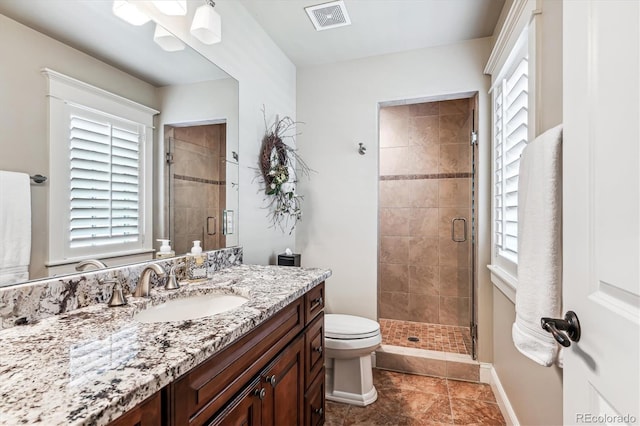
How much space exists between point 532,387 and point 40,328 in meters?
1.87

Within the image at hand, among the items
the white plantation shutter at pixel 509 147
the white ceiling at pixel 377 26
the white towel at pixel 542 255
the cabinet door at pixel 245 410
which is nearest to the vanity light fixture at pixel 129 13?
the white ceiling at pixel 377 26

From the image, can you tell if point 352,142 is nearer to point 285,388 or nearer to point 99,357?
point 285,388

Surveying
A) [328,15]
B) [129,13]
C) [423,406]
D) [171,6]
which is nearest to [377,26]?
[328,15]

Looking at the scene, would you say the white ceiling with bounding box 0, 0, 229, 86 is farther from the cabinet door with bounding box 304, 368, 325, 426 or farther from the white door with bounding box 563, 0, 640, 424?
the cabinet door with bounding box 304, 368, 325, 426

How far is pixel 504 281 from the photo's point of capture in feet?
5.93

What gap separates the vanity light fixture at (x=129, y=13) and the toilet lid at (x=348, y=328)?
1916mm

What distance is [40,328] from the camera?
866mm

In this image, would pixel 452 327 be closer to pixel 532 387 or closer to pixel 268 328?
pixel 532 387

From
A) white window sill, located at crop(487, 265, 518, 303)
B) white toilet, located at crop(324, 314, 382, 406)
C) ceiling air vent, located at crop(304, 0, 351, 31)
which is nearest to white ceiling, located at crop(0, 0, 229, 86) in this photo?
ceiling air vent, located at crop(304, 0, 351, 31)

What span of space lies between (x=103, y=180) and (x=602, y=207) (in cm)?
147

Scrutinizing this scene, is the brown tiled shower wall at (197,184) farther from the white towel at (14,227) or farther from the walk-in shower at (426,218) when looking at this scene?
the walk-in shower at (426,218)

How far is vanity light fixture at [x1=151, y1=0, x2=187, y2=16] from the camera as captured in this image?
140cm

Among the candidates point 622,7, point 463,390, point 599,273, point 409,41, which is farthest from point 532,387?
point 409,41

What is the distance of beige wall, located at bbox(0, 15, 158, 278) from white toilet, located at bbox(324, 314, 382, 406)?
5.15 ft
